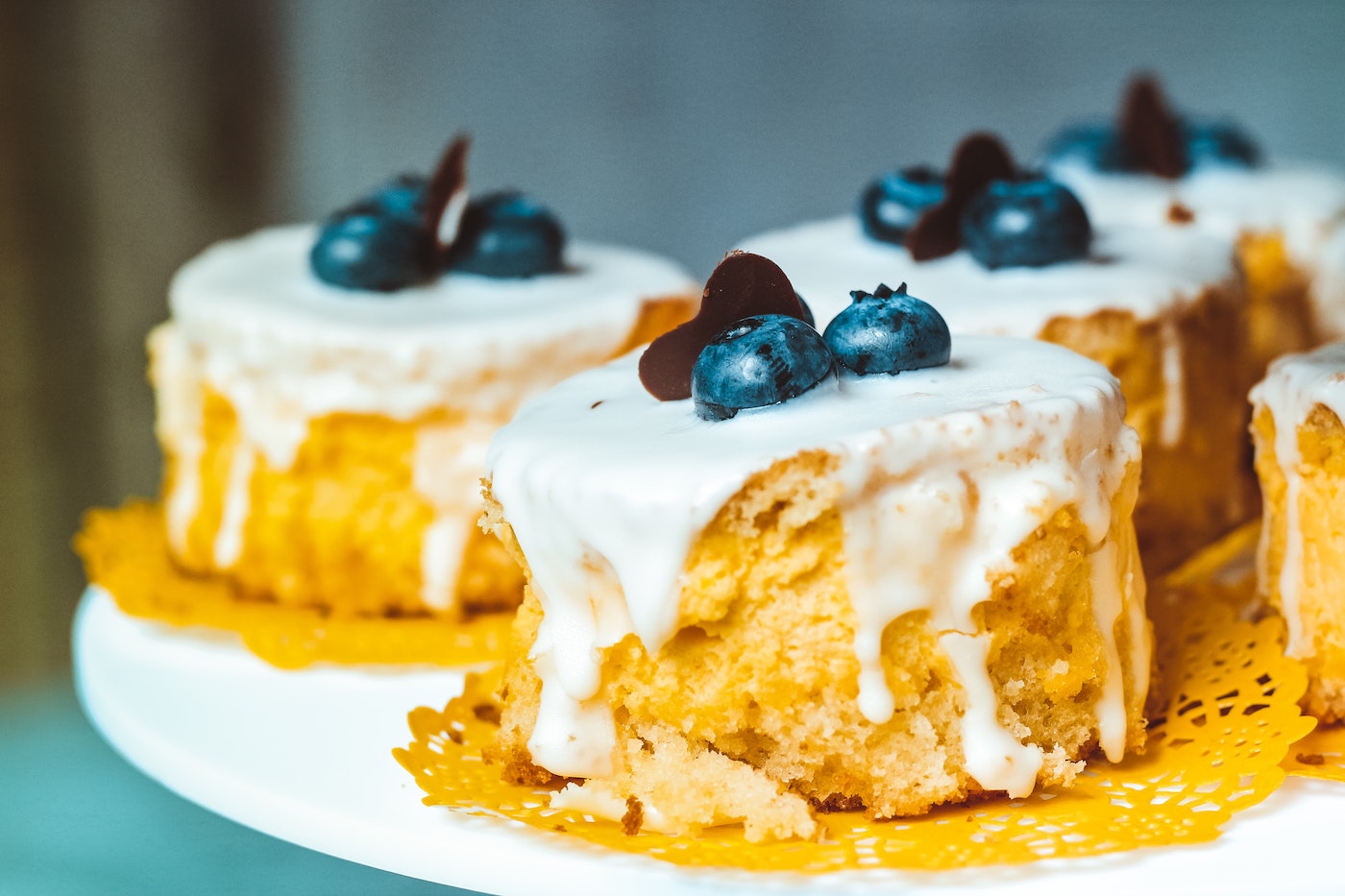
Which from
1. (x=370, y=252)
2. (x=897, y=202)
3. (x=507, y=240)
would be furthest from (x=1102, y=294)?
(x=370, y=252)

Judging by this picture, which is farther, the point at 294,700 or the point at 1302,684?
the point at 294,700

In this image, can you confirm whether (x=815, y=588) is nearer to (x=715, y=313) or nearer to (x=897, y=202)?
(x=715, y=313)

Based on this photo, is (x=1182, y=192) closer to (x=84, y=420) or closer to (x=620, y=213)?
(x=620, y=213)

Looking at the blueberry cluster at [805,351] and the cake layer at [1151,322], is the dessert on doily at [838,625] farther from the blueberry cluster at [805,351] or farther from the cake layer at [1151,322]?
the cake layer at [1151,322]

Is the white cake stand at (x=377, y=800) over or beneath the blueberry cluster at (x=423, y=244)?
beneath

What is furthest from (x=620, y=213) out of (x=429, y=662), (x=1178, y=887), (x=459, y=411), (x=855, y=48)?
(x=1178, y=887)

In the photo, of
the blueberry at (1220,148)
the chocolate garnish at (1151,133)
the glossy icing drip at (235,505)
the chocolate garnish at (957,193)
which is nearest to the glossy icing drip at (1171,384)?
the chocolate garnish at (957,193)

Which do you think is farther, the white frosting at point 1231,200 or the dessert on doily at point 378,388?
the white frosting at point 1231,200
